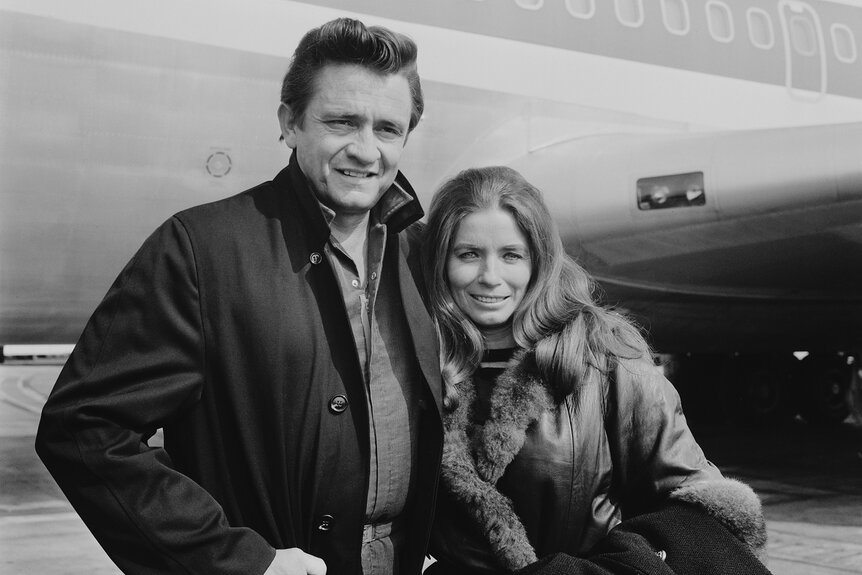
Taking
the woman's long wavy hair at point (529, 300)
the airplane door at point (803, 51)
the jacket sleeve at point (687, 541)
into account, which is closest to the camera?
the jacket sleeve at point (687, 541)

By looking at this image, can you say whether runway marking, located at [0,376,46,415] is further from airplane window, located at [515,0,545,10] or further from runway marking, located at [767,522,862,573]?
runway marking, located at [767,522,862,573]

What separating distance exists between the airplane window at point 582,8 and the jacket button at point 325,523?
18.7 feet

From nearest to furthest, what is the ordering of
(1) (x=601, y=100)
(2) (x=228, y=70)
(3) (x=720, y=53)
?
(2) (x=228, y=70) → (1) (x=601, y=100) → (3) (x=720, y=53)

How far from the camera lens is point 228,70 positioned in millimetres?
5555

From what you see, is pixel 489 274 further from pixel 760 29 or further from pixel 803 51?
pixel 803 51

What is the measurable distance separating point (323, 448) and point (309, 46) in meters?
0.69

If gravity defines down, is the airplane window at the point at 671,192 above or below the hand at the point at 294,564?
above

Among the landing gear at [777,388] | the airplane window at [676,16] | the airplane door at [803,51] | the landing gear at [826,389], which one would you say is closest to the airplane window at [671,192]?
the airplane window at [676,16]

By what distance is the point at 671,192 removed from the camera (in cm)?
609

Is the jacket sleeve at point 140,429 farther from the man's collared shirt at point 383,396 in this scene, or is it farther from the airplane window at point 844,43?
the airplane window at point 844,43

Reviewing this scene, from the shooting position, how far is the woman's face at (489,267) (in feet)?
6.33

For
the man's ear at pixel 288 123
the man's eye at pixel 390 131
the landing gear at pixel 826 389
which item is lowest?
the landing gear at pixel 826 389

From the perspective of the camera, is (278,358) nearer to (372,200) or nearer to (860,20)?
(372,200)

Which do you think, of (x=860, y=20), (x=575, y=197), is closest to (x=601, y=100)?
(x=575, y=197)
